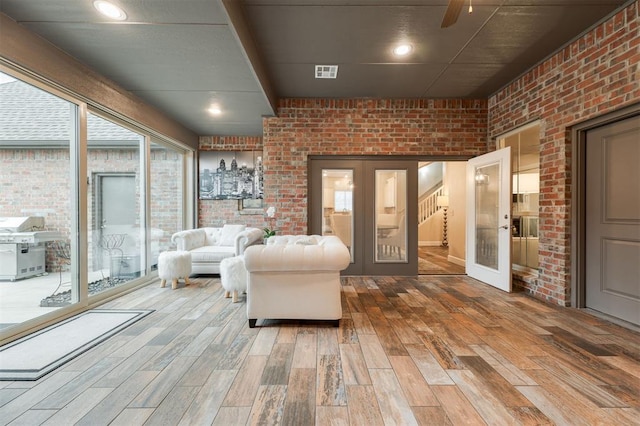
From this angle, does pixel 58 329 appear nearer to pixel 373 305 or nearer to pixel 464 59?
pixel 373 305

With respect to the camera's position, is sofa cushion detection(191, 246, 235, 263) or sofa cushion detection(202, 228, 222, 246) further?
sofa cushion detection(202, 228, 222, 246)

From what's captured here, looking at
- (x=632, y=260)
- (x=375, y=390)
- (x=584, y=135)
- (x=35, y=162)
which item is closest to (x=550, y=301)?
(x=632, y=260)

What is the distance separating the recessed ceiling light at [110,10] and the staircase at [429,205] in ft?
28.6

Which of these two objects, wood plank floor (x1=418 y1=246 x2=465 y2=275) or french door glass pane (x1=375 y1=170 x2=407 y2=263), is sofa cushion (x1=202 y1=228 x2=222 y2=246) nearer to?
french door glass pane (x1=375 y1=170 x2=407 y2=263)

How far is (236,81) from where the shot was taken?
3500 mm

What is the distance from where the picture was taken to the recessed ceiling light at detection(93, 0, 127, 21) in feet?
7.16

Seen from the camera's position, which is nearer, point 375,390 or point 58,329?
point 375,390

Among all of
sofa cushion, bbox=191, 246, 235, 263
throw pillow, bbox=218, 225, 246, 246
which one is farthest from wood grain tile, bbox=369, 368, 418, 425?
throw pillow, bbox=218, 225, 246, 246

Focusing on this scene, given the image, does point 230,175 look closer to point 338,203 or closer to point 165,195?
point 165,195

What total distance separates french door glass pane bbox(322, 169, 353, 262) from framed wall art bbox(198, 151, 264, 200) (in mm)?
1763

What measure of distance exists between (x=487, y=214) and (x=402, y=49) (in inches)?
107

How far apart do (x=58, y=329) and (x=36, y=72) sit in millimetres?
2306

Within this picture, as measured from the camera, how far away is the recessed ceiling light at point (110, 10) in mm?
2184

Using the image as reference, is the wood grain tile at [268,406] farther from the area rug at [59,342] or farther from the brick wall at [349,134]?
the brick wall at [349,134]
